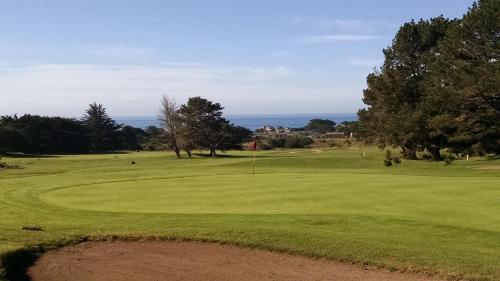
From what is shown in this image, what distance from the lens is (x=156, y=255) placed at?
11.2 metres

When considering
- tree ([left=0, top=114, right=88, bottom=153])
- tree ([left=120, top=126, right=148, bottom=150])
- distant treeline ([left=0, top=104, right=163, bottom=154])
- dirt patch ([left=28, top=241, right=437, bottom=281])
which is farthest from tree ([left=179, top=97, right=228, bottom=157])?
dirt patch ([left=28, top=241, right=437, bottom=281])

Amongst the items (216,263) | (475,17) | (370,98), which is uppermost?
(475,17)

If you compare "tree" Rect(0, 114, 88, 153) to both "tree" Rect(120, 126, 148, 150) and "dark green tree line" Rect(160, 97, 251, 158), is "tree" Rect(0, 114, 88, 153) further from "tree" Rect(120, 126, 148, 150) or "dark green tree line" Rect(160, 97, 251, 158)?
"dark green tree line" Rect(160, 97, 251, 158)

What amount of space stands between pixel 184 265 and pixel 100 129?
89601mm

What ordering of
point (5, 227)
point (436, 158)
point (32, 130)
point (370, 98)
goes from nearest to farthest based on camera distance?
point (5, 227), point (436, 158), point (370, 98), point (32, 130)

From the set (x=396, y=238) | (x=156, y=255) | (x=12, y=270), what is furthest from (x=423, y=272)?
(x=12, y=270)

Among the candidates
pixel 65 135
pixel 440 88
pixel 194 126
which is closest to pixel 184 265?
pixel 440 88

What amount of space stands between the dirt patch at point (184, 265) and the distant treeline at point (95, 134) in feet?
171

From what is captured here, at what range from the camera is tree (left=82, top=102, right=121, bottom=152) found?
94.9 meters

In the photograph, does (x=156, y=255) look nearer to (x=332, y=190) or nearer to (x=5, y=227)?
(x=5, y=227)

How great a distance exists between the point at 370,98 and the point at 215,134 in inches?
720

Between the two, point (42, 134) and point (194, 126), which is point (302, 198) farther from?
point (42, 134)

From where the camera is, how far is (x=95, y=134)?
95.2 m

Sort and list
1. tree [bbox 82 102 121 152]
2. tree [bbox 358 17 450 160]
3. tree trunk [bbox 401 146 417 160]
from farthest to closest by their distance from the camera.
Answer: tree [bbox 82 102 121 152], tree trunk [bbox 401 146 417 160], tree [bbox 358 17 450 160]
